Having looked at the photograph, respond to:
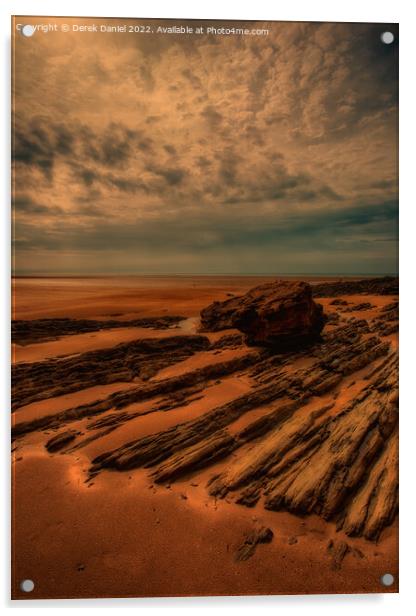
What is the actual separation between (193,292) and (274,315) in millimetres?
1002

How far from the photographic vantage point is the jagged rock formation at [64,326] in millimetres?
4094

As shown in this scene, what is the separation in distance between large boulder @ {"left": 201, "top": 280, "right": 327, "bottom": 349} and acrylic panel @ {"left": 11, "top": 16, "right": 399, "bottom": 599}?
0.05 metres

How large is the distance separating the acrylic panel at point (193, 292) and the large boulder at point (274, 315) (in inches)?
1.9

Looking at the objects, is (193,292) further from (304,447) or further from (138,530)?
(138,530)

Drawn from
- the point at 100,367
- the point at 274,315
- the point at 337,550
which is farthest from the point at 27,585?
the point at 274,315

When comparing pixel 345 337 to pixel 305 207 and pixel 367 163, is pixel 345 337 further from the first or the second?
pixel 367 163

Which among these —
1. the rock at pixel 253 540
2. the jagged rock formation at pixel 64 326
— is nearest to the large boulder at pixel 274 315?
the jagged rock formation at pixel 64 326

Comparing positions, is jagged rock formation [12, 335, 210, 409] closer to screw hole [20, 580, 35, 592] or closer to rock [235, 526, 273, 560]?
screw hole [20, 580, 35, 592]

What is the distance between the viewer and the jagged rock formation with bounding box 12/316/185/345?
409cm

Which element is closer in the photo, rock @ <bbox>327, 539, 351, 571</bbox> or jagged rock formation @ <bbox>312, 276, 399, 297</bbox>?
rock @ <bbox>327, 539, 351, 571</bbox>

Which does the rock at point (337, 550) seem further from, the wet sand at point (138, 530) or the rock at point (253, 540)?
the rock at point (253, 540)

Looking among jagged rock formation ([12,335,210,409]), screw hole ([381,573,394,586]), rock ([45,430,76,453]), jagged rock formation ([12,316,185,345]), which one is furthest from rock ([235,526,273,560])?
jagged rock formation ([12,316,185,345])

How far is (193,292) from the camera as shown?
431cm
